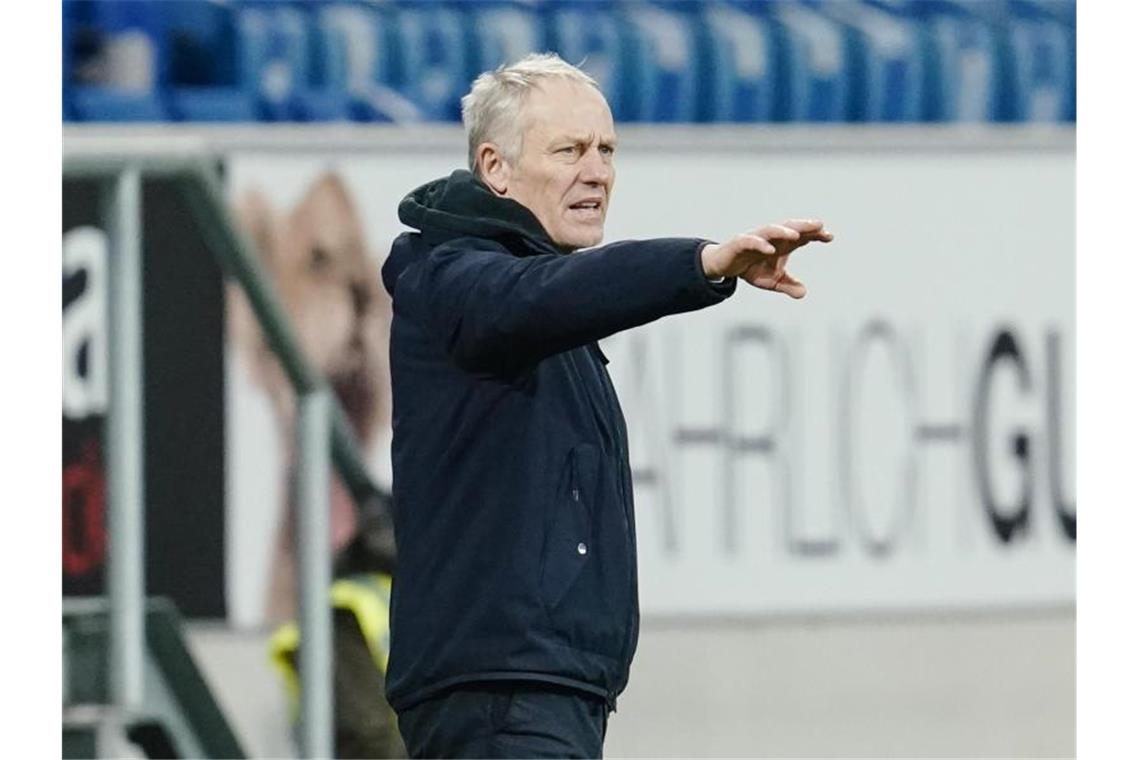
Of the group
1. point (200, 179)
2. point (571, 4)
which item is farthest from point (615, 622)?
point (571, 4)

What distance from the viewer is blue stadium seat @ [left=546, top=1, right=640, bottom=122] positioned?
6.71m

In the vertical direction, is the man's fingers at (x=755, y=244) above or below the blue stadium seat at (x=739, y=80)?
below

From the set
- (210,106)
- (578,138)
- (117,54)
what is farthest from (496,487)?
(117,54)

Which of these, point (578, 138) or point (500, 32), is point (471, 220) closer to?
point (578, 138)

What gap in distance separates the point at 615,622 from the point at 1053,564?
3888mm

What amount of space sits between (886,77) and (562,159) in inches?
173

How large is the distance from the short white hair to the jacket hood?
0.05 metres

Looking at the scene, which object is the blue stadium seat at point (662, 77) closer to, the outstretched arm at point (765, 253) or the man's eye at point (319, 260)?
the man's eye at point (319, 260)

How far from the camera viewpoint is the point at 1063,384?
6328 millimetres

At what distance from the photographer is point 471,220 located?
2.60m

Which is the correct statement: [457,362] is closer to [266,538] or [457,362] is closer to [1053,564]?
[266,538]

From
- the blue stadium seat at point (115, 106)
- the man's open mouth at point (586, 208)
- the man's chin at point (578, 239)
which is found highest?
the blue stadium seat at point (115, 106)

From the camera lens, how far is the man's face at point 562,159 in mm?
2627

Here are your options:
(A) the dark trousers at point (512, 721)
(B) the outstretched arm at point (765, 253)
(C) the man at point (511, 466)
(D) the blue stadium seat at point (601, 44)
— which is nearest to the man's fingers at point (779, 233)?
(B) the outstretched arm at point (765, 253)
